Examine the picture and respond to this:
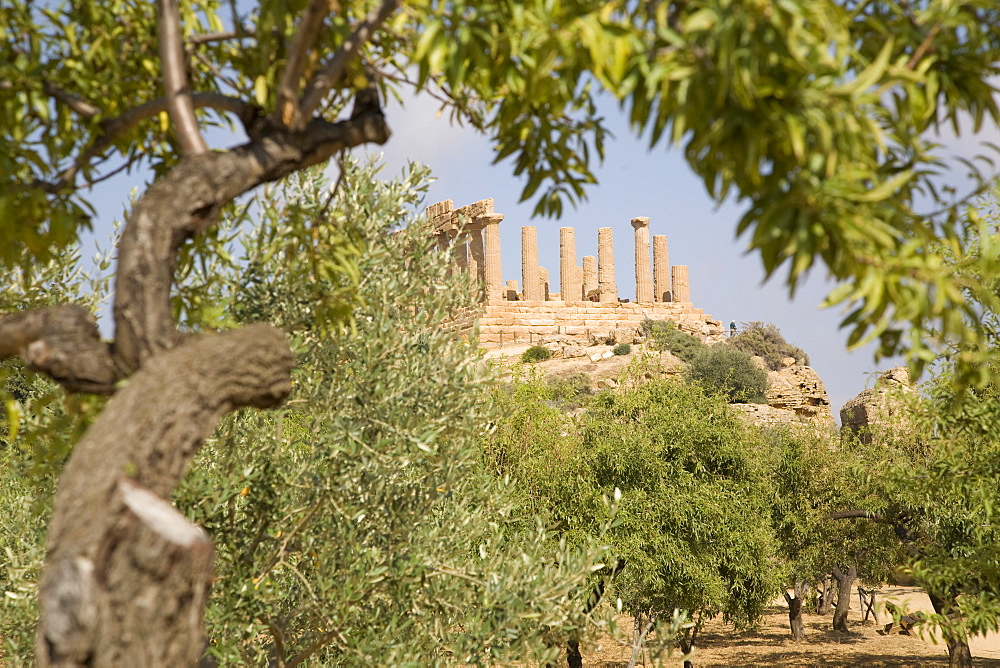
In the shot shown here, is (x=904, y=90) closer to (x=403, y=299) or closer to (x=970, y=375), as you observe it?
(x=970, y=375)

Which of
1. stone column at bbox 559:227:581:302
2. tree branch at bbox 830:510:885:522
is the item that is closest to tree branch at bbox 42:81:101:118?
tree branch at bbox 830:510:885:522

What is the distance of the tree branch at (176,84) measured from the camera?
3146 mm

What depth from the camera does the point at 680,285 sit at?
6412 cm

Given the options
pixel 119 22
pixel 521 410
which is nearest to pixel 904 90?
pixel 119 22

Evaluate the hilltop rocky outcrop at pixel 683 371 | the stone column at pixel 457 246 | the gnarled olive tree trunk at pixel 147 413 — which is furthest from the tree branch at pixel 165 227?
the hilltop rocky outcrop at pixel 683 371

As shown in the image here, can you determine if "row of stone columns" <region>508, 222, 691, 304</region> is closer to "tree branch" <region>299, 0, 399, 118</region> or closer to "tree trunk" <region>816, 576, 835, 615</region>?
"tree trunk" <region>816, 576, 835, 615</region>

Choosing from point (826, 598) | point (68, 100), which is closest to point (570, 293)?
point (826, 598)

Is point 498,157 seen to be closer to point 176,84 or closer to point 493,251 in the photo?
point 176,84

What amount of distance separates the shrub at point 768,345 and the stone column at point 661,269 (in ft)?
20.4

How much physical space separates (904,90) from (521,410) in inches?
630

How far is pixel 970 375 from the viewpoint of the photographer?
268 cm

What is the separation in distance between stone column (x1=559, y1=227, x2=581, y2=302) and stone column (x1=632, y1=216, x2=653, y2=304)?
5.22 m

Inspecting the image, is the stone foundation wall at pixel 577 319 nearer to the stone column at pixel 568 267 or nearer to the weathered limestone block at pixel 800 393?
the stone column at pixel 568 267

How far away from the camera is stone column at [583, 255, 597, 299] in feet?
217
